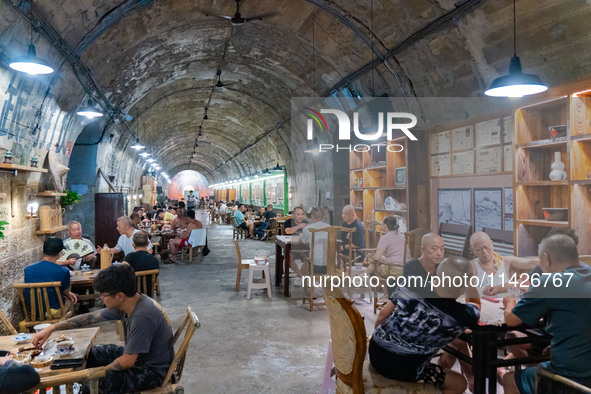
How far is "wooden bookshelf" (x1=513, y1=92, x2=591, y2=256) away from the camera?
12.1 feet

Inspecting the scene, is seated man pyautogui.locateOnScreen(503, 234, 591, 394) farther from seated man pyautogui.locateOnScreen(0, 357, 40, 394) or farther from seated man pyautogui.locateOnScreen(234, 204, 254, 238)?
seated man pyautogui.locateOnScreen(234, 204, 254, 238)

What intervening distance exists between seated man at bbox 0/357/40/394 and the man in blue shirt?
229 centimetres

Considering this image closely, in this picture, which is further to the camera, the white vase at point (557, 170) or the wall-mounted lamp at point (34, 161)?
the wall-mounted lamp at point (34, 161)

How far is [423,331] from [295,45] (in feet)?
22.5

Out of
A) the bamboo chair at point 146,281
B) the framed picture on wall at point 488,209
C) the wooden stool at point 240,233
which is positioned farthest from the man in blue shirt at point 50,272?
the wooden stool at point 240,233

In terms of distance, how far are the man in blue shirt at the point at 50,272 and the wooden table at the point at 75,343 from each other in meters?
1.49

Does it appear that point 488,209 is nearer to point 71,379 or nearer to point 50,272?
point 71,379

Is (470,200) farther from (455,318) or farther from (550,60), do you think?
(455,318)

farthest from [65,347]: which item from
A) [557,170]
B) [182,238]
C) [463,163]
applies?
[182,238]

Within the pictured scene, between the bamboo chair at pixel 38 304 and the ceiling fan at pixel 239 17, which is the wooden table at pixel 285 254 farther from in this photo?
the ceiling fan at pixel 239 17

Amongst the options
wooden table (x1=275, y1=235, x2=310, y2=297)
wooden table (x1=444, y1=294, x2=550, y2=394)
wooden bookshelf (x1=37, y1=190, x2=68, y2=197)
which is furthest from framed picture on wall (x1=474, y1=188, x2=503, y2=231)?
wooden bookshelf (x1=37, y1=190, x2=68, y2=197)

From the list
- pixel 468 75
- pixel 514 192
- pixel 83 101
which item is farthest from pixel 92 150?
pixel 514 192

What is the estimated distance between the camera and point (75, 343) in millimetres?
2623

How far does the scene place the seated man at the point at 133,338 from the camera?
97.7 inches
